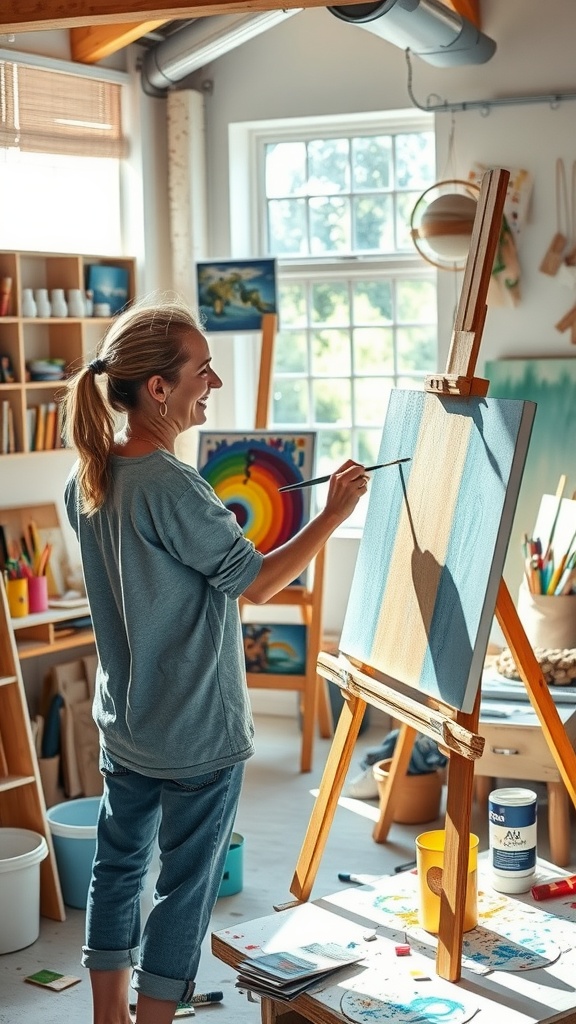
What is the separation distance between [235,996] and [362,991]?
2.29ft

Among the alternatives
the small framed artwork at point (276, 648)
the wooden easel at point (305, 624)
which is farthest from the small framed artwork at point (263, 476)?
the small framed artwork at point (276, 648)

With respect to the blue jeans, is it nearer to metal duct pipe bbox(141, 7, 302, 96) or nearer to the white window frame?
metal duct pipe bbox(141, 7, 302, 96)

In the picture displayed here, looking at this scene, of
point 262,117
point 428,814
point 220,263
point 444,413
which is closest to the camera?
point 444,413

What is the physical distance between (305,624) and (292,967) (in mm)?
2319

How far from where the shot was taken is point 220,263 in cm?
468

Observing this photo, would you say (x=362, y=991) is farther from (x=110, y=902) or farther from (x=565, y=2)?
(x=565, y=2)

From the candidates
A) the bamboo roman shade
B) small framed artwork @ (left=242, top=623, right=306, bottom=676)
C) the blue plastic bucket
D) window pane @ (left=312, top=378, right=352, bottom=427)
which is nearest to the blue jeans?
the blue plastic bucket

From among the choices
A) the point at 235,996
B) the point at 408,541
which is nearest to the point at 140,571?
the point at 408,541

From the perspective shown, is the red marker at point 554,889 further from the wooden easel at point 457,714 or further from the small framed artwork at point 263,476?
the small framed artwork at point 263,476

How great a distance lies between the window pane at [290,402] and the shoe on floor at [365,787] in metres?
1.70

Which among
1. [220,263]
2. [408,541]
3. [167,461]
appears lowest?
[408,541]

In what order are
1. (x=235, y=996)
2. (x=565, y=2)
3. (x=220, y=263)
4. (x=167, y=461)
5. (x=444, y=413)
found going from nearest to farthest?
(x=167, y=461) → (x=444, y=413) → (x=235, y=996) → (x=565, y=2) → (x=220, y=263)

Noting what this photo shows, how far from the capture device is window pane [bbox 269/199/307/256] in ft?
17.1

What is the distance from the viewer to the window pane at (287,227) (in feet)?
17.1
